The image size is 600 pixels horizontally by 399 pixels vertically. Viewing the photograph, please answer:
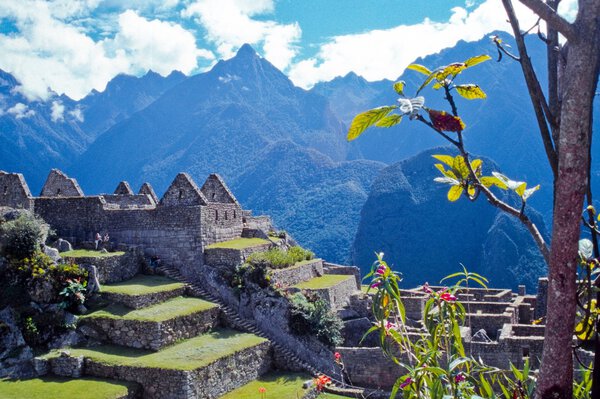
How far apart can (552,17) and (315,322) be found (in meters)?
17.7

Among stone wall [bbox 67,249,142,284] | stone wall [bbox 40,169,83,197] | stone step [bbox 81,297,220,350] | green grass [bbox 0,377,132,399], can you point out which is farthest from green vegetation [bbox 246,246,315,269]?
stone wall [bbox 40,169,83,197]

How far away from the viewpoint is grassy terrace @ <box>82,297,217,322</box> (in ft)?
57.5

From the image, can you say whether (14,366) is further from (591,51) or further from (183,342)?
(591,51)

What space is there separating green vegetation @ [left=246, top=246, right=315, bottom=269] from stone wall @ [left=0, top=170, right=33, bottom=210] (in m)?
9.31

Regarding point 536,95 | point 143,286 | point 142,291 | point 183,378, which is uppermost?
point 536,95

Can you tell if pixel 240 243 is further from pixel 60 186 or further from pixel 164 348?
pixel 60 186

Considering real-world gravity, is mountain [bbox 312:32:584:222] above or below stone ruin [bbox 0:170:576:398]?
above

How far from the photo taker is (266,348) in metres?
18.8

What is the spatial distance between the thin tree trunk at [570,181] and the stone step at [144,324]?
15.4 metres

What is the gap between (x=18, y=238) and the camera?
1831 cm

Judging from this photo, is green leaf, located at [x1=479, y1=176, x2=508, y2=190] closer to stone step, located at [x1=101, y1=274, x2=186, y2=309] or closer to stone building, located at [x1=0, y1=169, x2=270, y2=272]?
stone step, located at [x1=101, y1=274, x2=186, y2=309]

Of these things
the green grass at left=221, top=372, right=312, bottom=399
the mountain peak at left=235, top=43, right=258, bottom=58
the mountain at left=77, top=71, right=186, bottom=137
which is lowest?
the green grass at left=221, top=372, right=312, bottom=399

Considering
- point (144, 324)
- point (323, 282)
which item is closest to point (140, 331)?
point (144, 324)

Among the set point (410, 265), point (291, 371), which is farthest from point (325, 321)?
point (410, 265)
